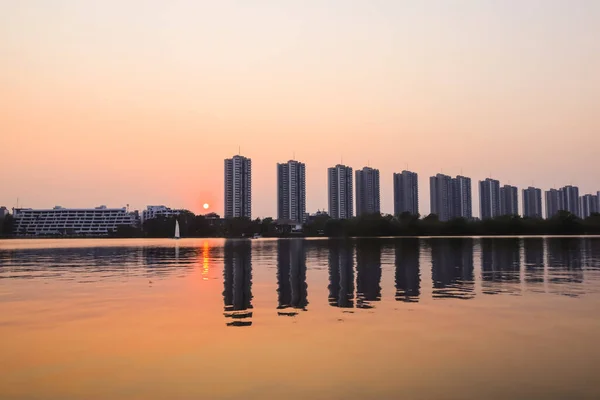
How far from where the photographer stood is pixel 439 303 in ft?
94.7

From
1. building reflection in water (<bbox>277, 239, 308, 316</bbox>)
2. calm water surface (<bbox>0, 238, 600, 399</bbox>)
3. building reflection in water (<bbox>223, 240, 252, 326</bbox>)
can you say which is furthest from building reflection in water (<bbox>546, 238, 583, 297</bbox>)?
building reflection in water (<bbox>223, 240, 252, 326</bbox>)

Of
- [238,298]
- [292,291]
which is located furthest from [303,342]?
[292,291]

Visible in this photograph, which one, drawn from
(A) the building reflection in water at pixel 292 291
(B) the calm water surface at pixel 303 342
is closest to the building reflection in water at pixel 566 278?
(B) the calm water surface at pixel 303 342

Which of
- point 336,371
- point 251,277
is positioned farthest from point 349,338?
point 251,277

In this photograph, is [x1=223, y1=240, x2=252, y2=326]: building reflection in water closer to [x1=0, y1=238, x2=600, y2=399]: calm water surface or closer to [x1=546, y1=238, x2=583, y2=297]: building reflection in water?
[x1=0, y1=238, x2=600, y2=399]: calm water surface

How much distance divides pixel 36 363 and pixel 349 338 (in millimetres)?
10641

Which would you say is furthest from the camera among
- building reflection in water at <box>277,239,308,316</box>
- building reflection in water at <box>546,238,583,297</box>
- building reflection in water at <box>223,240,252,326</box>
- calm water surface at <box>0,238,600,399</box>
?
building reflection in water at <box>546,238,583,297</box>

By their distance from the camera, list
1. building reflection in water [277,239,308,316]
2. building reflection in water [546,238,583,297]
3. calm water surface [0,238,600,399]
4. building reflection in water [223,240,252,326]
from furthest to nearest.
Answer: building reflection in water [546,238,583,297] → building reflection in water [277,239,308,316] → building reflection in water [223,240,252,326] → calm water surface [0,238,600,399]

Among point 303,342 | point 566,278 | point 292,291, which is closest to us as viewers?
point 303,342

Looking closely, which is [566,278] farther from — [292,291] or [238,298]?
[238,298]

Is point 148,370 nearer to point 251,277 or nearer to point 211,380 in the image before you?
point 211,380

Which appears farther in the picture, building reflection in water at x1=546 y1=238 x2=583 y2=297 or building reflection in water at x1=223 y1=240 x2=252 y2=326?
building reflection in water at x1=546 y1=238 x2=583 y2=297

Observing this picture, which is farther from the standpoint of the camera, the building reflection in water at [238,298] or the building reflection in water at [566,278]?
the building reflection in water at [566,278]

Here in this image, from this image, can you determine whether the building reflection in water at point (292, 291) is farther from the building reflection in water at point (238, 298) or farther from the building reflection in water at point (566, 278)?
the building reflection in water at point (566, 278)
